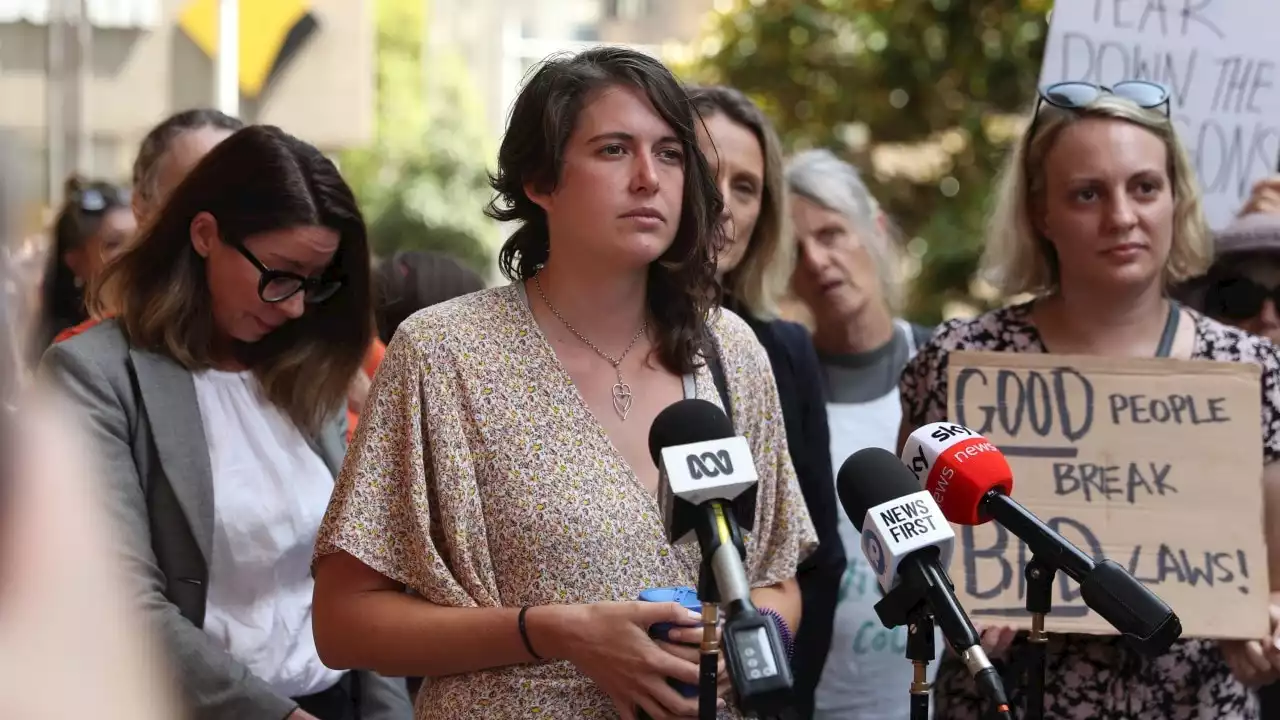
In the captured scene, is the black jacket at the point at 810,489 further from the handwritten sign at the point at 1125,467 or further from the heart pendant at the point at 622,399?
the heart pendant at the point at 622,399

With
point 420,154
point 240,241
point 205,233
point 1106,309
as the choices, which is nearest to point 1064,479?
point 1106,309

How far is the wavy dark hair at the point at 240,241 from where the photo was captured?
3689 mm

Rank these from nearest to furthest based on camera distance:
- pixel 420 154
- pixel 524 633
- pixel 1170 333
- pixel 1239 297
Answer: pixel 524 633 → pixel 1170 333 → pixel 1239 297 → pixel 420 154

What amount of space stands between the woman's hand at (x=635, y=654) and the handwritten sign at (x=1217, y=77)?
2.90 meters

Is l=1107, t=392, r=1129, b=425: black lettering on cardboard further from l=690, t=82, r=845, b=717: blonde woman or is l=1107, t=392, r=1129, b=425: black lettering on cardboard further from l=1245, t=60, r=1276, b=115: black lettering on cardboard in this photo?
l=1245, t=60, r=1276, b=115: black lettering on cardboard

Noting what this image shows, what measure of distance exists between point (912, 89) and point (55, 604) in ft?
34.4

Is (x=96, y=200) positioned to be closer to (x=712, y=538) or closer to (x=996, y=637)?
(x=996, y=637)

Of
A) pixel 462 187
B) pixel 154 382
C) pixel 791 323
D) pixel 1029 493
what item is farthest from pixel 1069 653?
pixel 462 187

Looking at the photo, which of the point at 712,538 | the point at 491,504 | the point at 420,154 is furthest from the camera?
the point at 420,154

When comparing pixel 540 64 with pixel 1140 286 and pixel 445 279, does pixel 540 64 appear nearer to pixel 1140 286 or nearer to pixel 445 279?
pixel 1140 286

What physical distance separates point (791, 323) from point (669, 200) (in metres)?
1.23

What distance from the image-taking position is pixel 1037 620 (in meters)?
2.59

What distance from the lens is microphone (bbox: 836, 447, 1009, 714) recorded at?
2137 millimetres

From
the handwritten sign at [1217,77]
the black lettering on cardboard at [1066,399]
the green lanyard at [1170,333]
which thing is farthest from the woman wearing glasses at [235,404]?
the handwritten sign at [1217,77]
